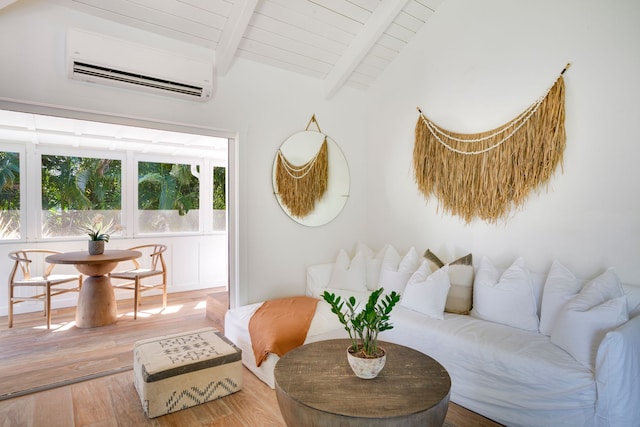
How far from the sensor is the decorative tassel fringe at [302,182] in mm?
3283

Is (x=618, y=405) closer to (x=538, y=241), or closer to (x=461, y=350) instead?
(x=461, y=350)

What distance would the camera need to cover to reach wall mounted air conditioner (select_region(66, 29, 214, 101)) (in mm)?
2230

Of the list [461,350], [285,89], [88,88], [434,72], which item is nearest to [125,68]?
[88,88]

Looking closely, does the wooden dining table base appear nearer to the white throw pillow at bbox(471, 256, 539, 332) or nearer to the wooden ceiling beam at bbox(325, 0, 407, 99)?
the wooden ceiling beam at bbox(325, 0, 407, 99)

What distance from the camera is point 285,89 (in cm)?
329

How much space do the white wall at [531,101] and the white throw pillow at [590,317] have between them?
30cm

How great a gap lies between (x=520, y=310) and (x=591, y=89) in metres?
1.47

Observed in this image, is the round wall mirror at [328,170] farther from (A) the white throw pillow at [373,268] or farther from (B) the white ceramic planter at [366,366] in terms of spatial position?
(B) the white ceramic planter at [366,366]

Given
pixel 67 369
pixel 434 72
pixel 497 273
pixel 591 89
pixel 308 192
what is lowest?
pixel 67 369

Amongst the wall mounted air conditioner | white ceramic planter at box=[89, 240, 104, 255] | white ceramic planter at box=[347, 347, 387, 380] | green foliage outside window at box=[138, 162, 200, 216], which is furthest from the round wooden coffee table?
green foliage outside window at box=[138, 162, 200, 216]

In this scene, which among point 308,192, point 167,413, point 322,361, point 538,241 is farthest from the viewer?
point 308,192

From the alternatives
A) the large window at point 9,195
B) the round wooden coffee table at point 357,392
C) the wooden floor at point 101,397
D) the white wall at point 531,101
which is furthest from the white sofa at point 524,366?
the large window at point 9,195

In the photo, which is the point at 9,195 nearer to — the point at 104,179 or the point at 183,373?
the point at 104,179

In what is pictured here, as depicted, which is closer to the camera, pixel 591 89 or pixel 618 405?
pixel 618 405
